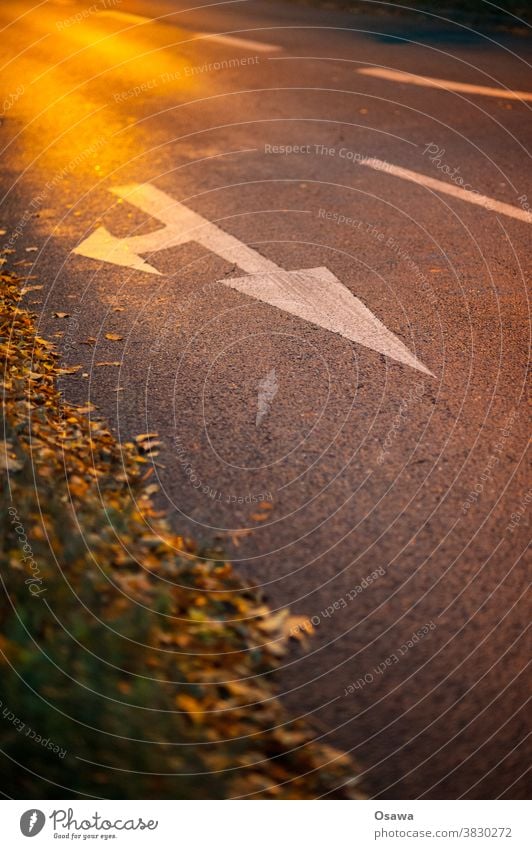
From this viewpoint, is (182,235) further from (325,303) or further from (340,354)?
(340,354)

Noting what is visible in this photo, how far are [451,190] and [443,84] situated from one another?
10.4ft

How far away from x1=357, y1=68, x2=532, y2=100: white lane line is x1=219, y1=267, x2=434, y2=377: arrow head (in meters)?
4.52

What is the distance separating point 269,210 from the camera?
6.70 metres

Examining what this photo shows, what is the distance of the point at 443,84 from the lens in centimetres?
934

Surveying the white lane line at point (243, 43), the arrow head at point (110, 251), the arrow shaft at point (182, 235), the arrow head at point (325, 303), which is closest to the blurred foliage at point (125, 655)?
the arrow head at point (325, 303)

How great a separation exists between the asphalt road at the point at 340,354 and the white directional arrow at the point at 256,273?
78mm

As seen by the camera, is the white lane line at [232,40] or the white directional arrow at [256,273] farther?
the white lane line at [232,40]

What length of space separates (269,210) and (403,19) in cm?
803

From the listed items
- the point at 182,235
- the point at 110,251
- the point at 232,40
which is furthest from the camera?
the point at 232,40
